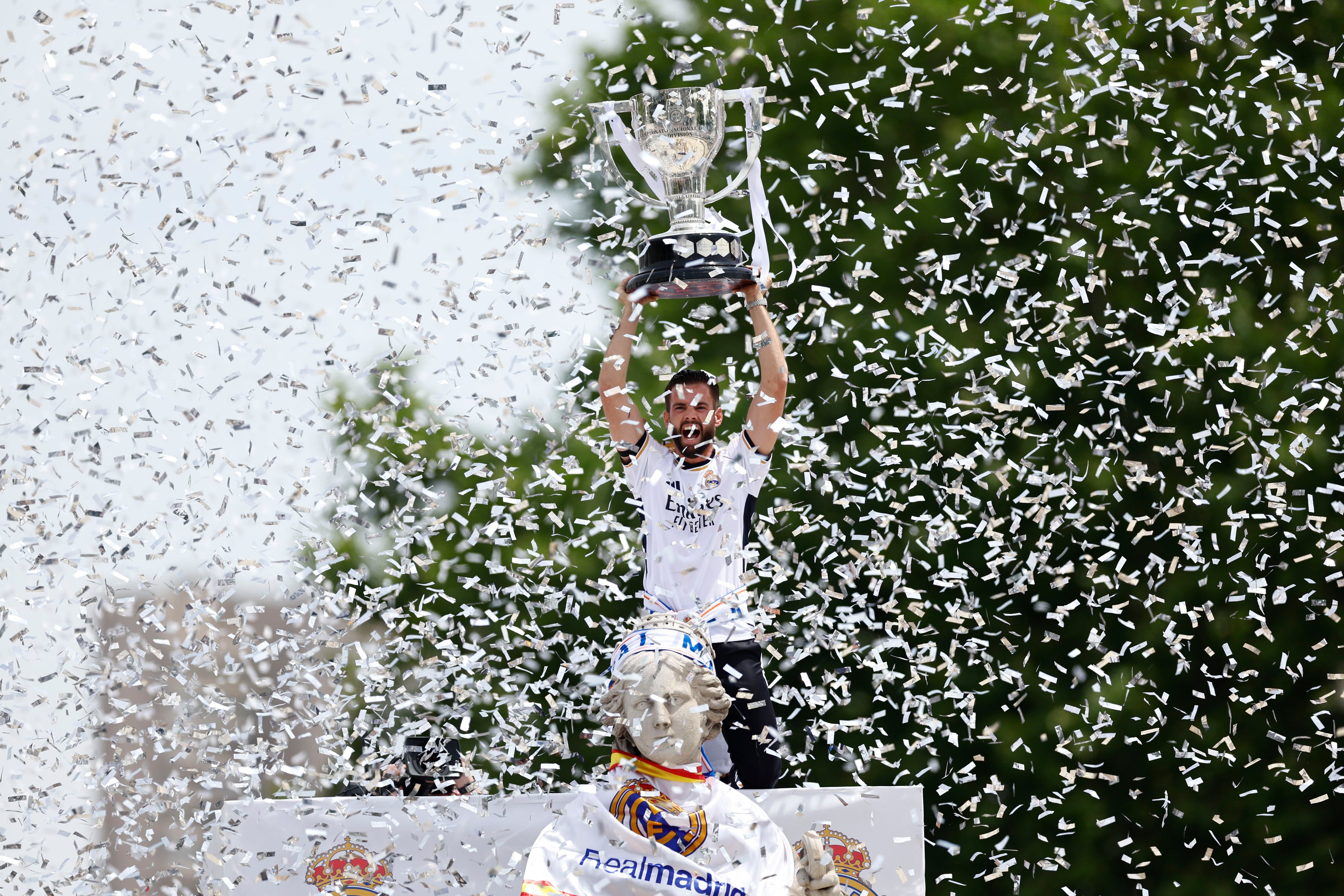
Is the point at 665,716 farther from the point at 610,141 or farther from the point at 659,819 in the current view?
the point at 610,141

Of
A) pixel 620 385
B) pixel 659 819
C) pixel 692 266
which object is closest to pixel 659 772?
pixel 659 819

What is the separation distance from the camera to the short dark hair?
6094 millimetres

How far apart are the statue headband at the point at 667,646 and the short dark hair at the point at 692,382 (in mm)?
1488

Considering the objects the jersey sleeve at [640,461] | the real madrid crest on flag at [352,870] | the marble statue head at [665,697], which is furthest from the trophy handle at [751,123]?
the real madrid crest on flag at [352,870]

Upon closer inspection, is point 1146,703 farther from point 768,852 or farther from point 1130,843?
point 768,852

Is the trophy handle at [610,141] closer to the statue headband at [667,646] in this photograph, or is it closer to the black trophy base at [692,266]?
the black trophy base at [692,266]

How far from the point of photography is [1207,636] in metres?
12.3

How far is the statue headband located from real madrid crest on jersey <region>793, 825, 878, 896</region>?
3.06 feet

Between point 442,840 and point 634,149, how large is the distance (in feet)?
11.4

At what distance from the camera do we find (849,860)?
5.26m

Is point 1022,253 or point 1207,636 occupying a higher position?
point 1022,253

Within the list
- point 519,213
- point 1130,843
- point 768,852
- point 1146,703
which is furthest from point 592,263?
point 1130,843

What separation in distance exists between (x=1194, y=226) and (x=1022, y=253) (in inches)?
71.4

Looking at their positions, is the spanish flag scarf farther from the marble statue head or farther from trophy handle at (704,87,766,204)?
trophy handle at (704,87,766,204)
